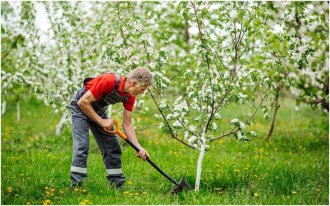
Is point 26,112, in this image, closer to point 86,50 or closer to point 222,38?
point 86,50

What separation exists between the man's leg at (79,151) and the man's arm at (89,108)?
0.30m

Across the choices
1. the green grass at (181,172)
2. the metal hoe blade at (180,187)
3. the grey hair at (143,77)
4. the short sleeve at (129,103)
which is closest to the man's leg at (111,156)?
the green grass at (181,172)

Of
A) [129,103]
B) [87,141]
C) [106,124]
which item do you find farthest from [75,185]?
[129,103]

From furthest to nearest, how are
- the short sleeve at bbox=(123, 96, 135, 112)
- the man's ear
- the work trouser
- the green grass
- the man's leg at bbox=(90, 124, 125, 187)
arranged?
the man's leg at bbox=(90, 124, 125, 187) < the short sleeve at bbox=(123, 96, 135, 112) < the work trouser < the man's ear < the green grass

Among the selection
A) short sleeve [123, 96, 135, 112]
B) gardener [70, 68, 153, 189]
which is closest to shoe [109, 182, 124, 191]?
gardener [70, 68, 153, 189]

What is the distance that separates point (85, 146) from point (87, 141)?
0.24 ft

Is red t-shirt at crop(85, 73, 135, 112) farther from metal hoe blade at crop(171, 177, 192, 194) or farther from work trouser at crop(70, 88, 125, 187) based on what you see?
metal hoe blade at crop(171, 177, 192, 194)

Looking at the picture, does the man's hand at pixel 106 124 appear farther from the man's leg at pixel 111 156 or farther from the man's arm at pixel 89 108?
the man's leg at pixel 111 156

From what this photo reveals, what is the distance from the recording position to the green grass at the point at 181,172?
5018 millimetres

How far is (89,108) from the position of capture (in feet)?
16.9

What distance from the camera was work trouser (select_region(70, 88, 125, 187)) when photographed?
536 cm

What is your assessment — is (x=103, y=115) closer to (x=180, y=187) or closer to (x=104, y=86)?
(x=104, y=86)

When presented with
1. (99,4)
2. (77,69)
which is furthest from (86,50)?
(99,4)

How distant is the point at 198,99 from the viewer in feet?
18.0
